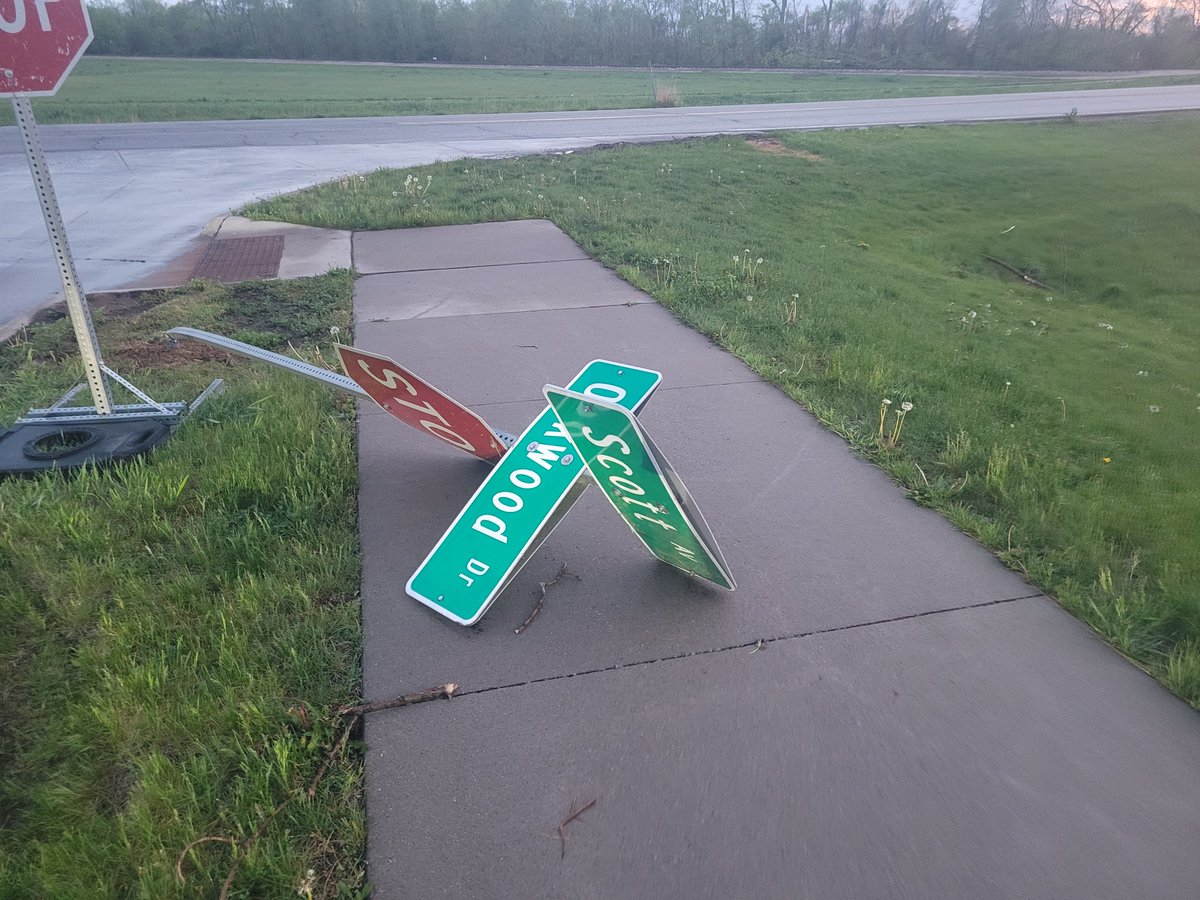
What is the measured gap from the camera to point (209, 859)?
217 centimetres

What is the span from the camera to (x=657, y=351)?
594 cm

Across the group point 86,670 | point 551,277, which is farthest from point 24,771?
point 551,277

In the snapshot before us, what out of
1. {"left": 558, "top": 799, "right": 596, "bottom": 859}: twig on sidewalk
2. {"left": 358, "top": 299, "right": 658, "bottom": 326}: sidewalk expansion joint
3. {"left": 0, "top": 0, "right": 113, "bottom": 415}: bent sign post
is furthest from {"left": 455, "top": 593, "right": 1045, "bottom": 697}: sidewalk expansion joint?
{"left": 358, "top": 299, "right": 658, "bottom": 326}: sidewalk expansion joint

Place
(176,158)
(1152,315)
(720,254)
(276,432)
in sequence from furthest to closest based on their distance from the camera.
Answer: (176,158), (1152,315), (720,254), (276,432)

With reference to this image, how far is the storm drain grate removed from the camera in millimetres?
7820

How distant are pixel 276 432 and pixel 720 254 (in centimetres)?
555

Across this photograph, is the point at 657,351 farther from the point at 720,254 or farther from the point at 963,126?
the point at 963,126

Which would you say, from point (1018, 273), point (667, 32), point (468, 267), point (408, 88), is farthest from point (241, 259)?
point (667, 32)

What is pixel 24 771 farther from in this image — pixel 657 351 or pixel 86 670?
pixel 657 351

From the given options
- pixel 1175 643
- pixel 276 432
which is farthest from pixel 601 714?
pixel 276 432

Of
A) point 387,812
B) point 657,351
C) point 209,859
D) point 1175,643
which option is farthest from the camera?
point 657,351

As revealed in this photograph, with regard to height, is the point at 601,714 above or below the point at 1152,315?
above

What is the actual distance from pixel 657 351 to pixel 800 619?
10.2 ft

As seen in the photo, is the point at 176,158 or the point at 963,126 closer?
the point at 176,158
